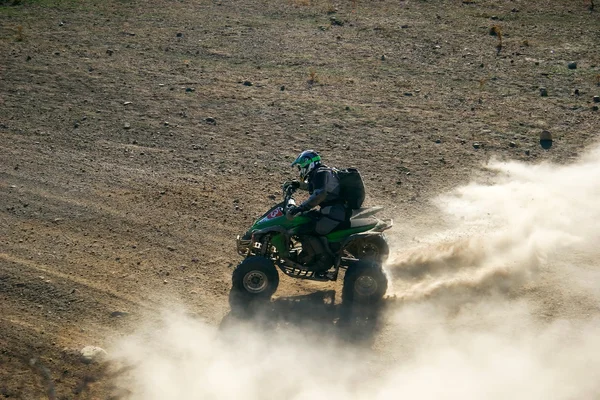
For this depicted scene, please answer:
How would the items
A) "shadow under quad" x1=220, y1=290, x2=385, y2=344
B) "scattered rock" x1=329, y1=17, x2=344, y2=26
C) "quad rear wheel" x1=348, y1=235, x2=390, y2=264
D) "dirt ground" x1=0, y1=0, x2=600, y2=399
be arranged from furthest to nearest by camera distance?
"scattered rock" x1=329, y1=17, x2=344, y2=26 < "dirt ground" x1=0, y1=0, x2=600, y2=399 < "quad rear wheel" x1=348, y1=235, x2=390, y2=264 < "shadow under quad" x1=220, y1=290, x2=385, y2=344

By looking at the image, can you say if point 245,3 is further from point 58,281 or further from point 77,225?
point 58,281

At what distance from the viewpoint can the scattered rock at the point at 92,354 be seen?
10.3m

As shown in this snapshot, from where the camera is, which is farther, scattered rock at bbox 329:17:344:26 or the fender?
scattered rock at bbox 329:17:344:26

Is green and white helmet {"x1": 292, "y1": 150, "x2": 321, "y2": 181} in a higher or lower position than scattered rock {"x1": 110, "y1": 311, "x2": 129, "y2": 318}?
higher

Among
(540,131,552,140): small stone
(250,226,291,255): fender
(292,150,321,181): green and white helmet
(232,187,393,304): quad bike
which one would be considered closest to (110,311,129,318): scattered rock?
(232,187,393,304): quad bike

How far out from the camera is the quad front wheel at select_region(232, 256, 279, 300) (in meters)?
11.3

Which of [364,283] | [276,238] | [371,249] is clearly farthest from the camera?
[371,249]

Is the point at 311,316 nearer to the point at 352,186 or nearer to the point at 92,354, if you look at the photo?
the point at 352,186

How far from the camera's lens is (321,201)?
11188 millimetres

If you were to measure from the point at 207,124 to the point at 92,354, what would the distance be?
889 centimetres

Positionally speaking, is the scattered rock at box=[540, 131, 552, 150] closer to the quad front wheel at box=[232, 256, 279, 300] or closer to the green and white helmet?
the green and white helmet

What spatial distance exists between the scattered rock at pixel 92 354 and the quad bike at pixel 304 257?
2.27 m

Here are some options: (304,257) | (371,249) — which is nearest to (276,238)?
(304,257)

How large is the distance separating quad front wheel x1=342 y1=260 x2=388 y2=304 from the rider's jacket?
3.70 feet
